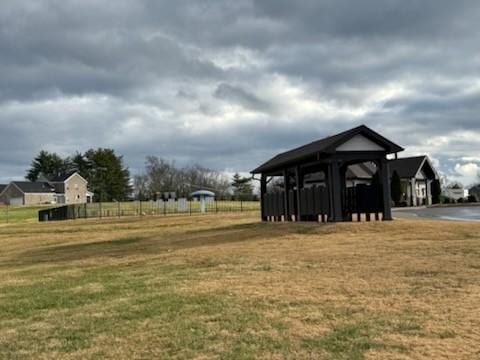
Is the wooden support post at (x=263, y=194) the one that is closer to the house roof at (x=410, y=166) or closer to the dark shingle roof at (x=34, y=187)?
the house roof at (x=410, y=166)

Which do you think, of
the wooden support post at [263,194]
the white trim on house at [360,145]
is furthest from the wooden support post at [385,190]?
the wooden support post at [263,194]

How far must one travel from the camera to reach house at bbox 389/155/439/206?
49281mm

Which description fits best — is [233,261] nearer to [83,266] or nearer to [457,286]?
[83,266]

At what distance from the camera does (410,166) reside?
50969mm

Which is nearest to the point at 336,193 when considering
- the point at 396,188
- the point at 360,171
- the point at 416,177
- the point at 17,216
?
the point at 396,188

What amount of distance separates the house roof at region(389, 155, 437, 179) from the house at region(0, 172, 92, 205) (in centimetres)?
6625

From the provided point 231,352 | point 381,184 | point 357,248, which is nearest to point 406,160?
point 381,184

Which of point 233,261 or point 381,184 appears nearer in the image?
point 233,261

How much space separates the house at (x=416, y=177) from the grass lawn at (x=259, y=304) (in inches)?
1462

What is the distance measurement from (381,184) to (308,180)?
65.8 ft

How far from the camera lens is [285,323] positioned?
5758 mm

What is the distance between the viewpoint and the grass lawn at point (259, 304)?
195 inches

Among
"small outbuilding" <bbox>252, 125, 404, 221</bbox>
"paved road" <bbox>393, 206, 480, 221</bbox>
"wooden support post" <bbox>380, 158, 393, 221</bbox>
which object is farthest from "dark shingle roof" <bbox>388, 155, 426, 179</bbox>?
Answer: "wooden support post" <bbox>380, 158, 393, 221</bbox>

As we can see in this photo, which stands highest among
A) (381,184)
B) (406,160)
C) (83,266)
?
(406,160)
